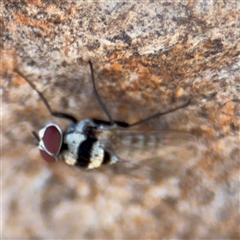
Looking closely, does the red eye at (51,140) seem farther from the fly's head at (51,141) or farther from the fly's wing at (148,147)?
the fly's wing at (148,147)

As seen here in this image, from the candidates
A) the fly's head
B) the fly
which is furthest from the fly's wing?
the fly's head

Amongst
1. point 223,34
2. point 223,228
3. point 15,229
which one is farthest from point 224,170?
point 15,229

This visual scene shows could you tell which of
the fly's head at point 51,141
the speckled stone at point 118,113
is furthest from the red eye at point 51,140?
the speckled stone at point 118,113

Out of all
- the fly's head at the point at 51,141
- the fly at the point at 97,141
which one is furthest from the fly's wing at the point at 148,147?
the fly's head at the point at 51,141

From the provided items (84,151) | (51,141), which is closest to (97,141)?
(84,151)

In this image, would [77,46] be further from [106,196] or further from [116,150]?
[106,196]

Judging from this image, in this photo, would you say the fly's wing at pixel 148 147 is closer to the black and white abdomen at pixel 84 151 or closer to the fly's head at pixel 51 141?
the black and white abdomen at pixel 84 151

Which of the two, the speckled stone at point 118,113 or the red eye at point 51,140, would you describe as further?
the red eye at point 51,140

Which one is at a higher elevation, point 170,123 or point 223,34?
point 223,34
